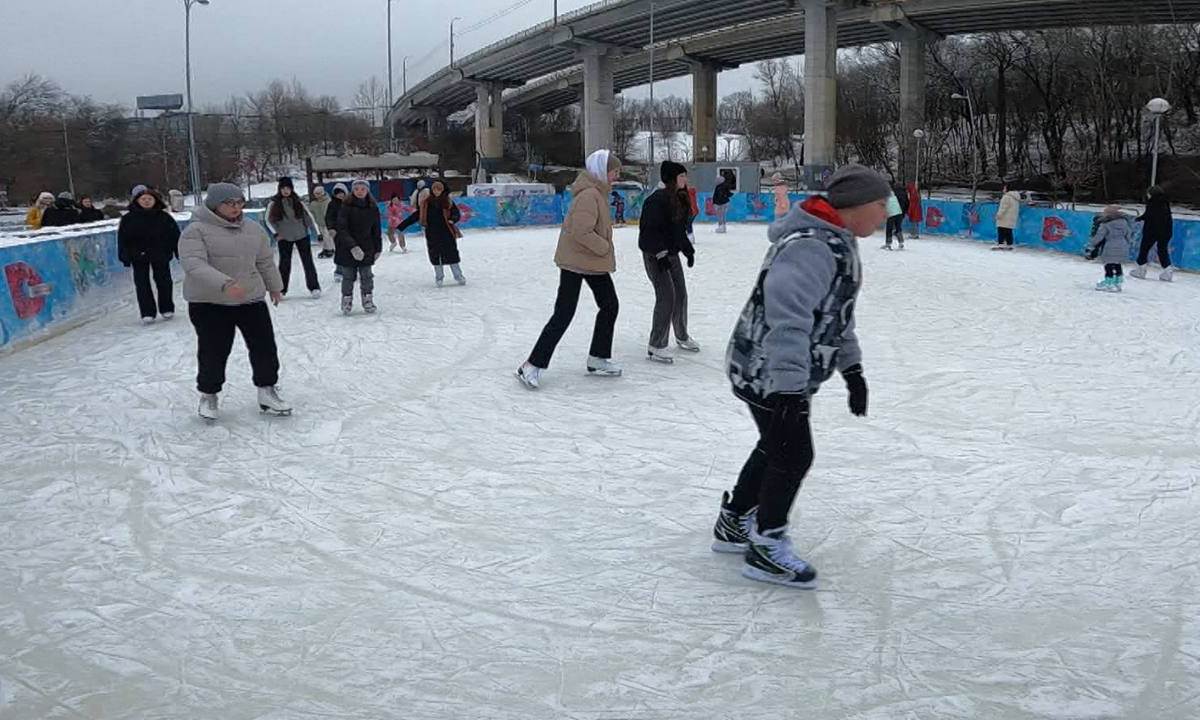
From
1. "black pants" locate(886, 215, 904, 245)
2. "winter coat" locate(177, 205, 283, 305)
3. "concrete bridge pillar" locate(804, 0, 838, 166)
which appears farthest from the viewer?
"concrete bridge pillar" locate(804, 0, 838, 166)

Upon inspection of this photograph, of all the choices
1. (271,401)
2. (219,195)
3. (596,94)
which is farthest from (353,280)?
(596,94)

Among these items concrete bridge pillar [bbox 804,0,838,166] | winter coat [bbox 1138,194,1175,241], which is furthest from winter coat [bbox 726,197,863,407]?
concrete bridge pillar [bbox 804,0,838,166]

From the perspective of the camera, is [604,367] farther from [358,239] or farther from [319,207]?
[319,207]

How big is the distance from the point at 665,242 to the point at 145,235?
553 centimetres

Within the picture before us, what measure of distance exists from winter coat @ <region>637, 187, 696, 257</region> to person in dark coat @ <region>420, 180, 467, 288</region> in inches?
204

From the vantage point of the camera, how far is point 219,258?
5422 mm

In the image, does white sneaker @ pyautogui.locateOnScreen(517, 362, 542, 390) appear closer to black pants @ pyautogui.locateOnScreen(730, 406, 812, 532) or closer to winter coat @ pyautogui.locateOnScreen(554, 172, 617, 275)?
winter coat @ pyautogui.locateOnScreen(554, 172, 617, 275)

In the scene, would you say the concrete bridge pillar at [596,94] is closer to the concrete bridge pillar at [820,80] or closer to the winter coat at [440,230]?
the concrete bridge pillar at [820,80]

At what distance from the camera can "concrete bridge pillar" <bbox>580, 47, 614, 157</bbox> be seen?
54406 mm

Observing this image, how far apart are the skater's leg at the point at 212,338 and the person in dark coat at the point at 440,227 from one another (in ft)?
20.2

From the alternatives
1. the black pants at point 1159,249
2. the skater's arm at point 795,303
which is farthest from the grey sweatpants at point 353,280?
the black pants at point 1159,249

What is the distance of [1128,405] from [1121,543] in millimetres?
2548

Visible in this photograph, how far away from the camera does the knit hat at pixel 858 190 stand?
3029mm

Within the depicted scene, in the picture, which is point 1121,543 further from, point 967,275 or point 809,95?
point 809,95
